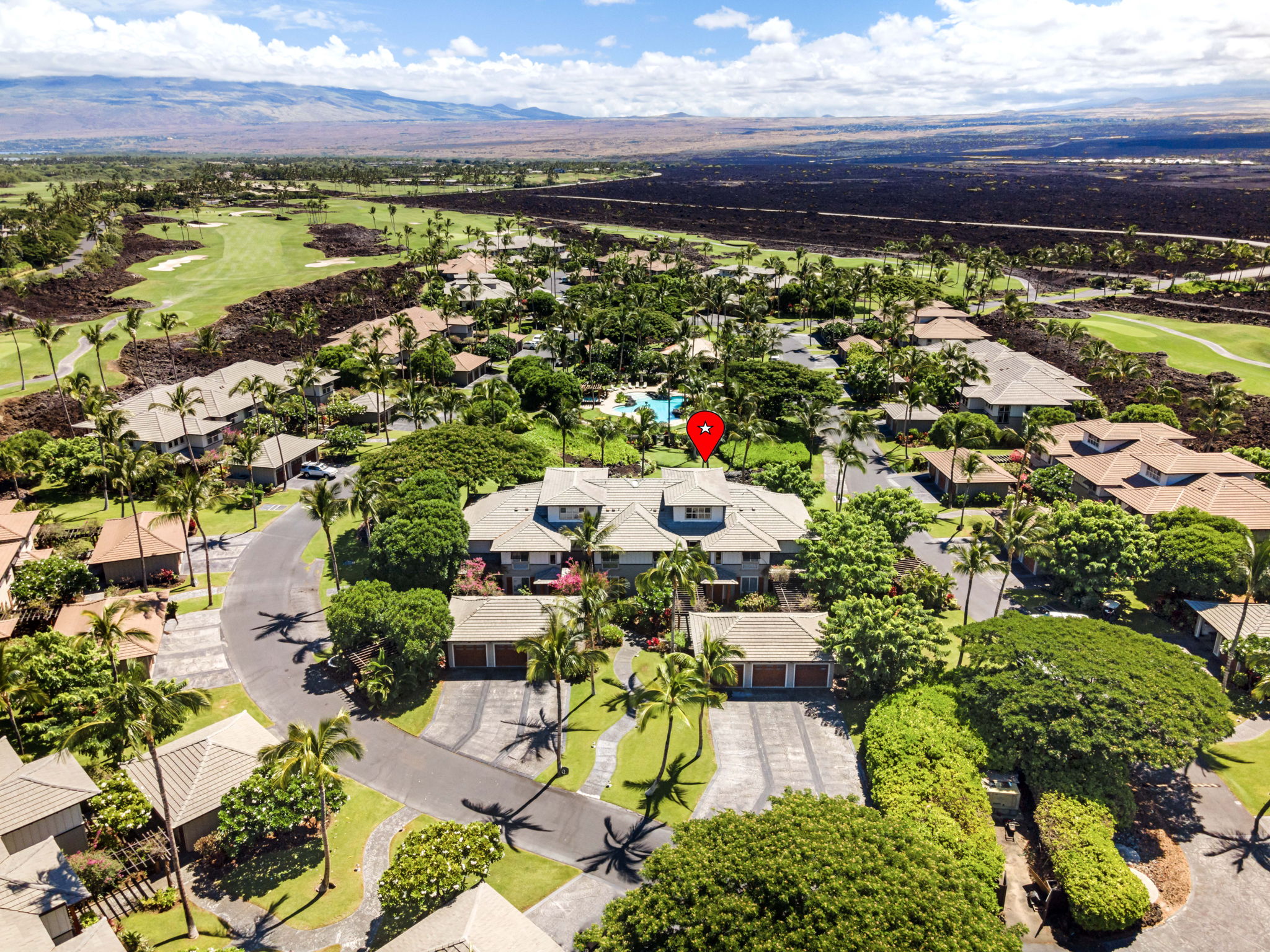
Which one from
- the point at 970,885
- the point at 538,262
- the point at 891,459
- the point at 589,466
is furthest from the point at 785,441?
the point at 538,262

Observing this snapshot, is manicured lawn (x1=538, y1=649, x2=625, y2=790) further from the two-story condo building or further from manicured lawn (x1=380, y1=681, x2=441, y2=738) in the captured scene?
the two-story condo building

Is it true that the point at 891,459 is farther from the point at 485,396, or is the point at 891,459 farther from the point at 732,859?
the point at 732,859

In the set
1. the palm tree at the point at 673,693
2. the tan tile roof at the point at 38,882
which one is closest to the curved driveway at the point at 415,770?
the palm tree at the point at 673,693

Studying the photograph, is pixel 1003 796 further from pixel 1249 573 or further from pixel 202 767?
pixel 202 767

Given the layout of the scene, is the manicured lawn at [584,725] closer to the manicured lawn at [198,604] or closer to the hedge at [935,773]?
the hedge at [935,773]

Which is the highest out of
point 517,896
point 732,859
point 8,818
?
point 732,859

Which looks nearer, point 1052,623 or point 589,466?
point 1052,623
